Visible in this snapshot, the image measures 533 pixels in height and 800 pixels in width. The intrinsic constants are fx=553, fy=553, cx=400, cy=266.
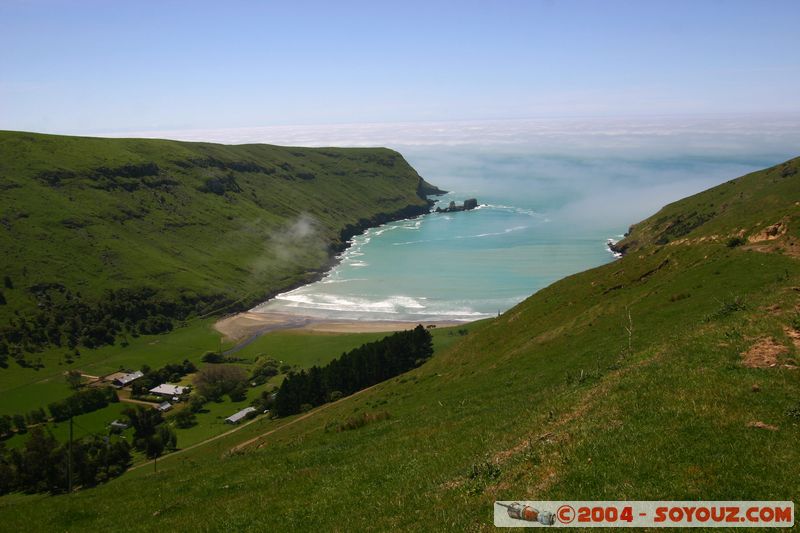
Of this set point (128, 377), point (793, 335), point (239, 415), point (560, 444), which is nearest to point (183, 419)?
point (239, 415)

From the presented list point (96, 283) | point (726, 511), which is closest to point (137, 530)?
point (726, 511)

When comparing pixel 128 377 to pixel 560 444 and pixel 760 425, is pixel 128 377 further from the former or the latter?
pixel 760 425

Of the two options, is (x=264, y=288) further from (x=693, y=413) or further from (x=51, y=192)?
(x=693, y=413)


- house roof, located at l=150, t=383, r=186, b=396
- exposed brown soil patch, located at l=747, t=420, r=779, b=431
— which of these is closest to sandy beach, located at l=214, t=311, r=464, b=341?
house roof, located at l=150, t=383, r=186, b=396

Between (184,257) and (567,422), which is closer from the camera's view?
(567,422)

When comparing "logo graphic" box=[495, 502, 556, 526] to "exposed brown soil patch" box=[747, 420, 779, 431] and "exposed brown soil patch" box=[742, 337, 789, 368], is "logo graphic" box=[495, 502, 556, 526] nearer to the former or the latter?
"exposed brown soil patch" box=[747, 420, 779, 431]
